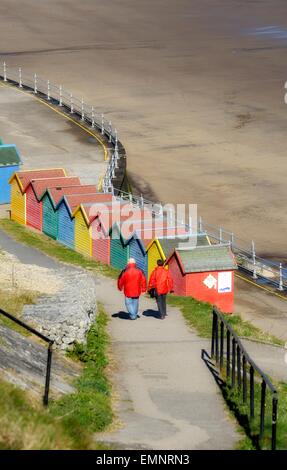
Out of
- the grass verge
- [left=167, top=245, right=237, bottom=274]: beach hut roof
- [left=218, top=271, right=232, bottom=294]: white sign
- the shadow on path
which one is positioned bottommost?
[left=218, top=271, right=232, bottom=294]: white sign

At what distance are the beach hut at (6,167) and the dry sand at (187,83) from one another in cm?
649

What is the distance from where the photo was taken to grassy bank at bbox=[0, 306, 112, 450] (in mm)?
12031

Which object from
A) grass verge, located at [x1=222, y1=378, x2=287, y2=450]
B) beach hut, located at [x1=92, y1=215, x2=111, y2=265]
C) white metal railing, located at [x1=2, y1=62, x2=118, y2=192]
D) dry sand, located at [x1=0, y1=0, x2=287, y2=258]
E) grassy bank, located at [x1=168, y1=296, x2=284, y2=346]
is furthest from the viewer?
dry sand, located at [x1=0, y1=0, x2=287, y2=258]

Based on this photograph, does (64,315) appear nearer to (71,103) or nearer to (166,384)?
(166,384)

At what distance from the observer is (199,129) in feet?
172

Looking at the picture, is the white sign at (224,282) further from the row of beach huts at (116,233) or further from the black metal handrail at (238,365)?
the black metal handrail at (238,365)

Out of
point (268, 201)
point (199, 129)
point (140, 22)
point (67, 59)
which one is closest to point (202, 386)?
point (268, 201)

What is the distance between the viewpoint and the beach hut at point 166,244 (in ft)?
87.2

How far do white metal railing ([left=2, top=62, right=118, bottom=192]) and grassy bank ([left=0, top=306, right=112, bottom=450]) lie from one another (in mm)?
20907

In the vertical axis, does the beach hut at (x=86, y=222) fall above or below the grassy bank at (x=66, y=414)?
below

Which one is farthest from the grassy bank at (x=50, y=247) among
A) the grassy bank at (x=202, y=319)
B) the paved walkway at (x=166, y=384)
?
the paved walkway at (x=166, y=384)

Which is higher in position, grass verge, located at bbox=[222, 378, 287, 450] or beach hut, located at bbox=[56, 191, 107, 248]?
grass verge, located at bbox=[222, 378, 287, 450]

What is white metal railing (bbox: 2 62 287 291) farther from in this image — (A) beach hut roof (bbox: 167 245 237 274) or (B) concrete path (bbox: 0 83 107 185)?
(A) beach hut roof (bbox: 167 245 237 274)

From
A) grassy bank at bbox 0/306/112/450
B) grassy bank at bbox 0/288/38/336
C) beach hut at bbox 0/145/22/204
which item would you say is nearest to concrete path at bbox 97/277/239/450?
grassy bank at bbox 0/306/112/450
